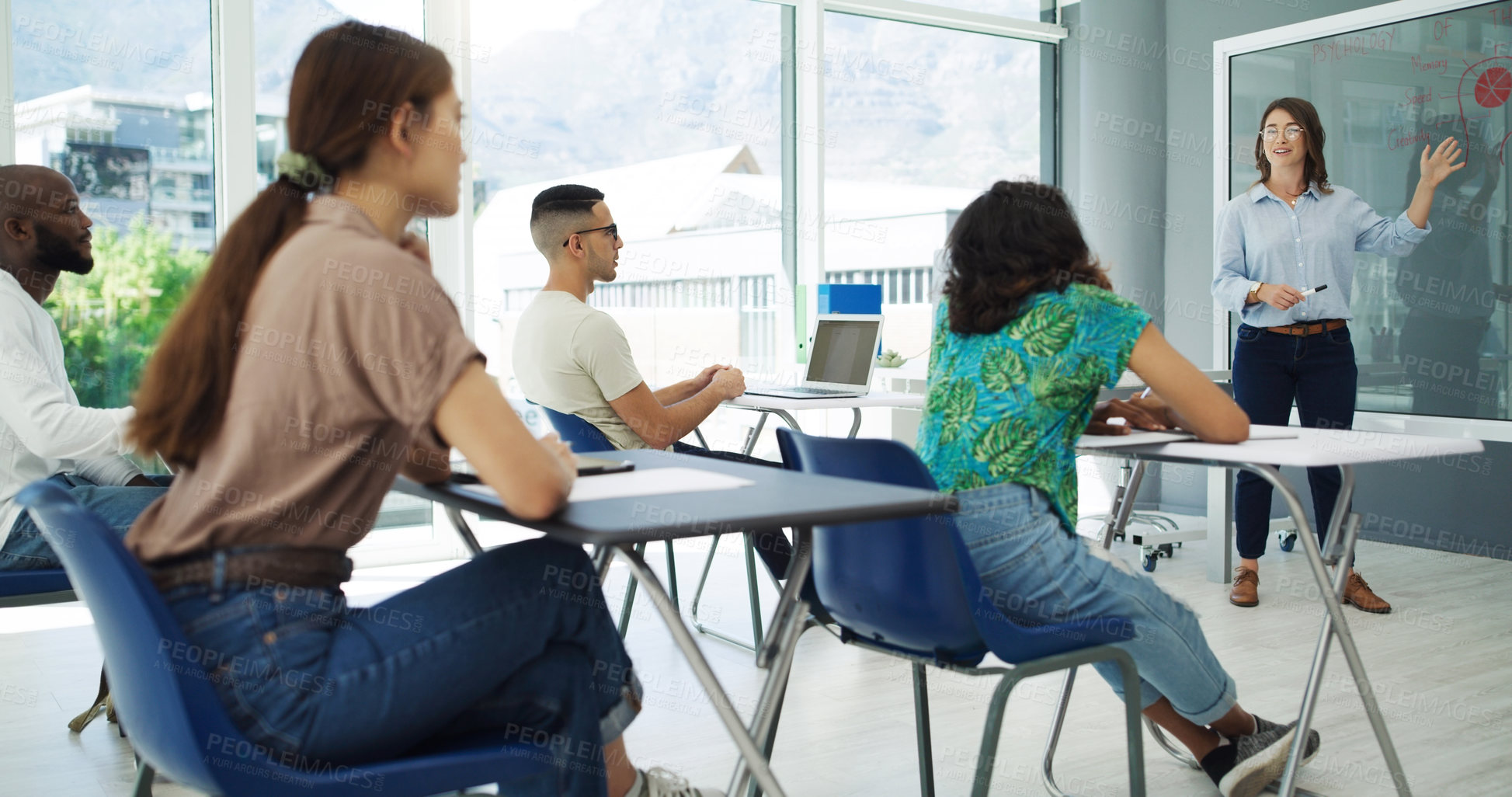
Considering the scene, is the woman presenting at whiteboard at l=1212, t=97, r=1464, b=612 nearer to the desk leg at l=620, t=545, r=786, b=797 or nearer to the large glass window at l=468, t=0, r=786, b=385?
the large glass window at l=468, t=0, r=786, b=385

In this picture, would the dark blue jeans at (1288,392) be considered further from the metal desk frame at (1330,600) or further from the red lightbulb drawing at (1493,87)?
the metal desk frame at (1330,600)

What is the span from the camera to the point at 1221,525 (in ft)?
13.8

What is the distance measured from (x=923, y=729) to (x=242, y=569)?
1.21 m

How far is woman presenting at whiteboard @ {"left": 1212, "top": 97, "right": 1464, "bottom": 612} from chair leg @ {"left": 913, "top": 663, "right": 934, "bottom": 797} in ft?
7.09

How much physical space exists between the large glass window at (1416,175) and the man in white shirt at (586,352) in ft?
7.34

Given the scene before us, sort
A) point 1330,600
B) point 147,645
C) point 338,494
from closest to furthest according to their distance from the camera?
point 147,645, point 338,494, point 1330,600

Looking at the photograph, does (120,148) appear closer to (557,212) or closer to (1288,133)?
(557,212)

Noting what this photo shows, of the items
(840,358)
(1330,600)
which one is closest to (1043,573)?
(1330,600)

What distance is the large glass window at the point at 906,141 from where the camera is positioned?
19.4 ft

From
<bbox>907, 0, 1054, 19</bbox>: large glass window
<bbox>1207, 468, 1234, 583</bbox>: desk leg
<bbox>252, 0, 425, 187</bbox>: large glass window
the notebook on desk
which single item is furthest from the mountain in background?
the notebook on desk

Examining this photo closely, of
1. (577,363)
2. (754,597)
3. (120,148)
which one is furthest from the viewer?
(120,148)

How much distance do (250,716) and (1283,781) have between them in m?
1.65

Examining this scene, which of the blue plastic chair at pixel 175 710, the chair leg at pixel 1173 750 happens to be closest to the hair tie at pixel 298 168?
the blue plastic chair at pixel 175 710

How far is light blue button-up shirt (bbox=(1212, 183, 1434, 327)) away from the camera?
12.2ft
